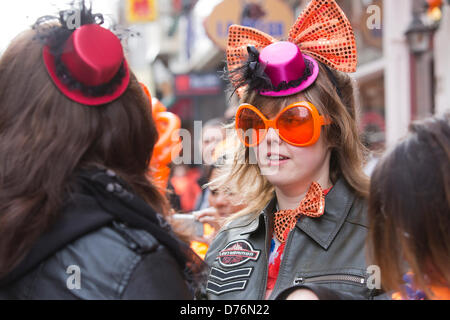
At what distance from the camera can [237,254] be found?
2096 millimetres

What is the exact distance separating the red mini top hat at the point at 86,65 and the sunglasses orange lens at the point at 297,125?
0.83 metres

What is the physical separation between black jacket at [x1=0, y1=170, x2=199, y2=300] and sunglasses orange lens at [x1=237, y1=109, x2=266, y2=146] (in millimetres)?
937

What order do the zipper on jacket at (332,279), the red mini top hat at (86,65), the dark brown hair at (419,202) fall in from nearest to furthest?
Answer: 1. the dark brown hair at (419,202)
2. the red mini top hat at (86,65)
3. the zipper on jacket at (332,279)

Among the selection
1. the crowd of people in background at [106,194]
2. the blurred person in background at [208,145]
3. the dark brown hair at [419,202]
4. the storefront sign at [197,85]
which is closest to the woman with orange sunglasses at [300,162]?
the crowd of people in background at [106,194]

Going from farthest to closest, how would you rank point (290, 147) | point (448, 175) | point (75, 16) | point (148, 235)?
1. point (290, 147)
2. point (75, 16)
3. point (148, 235)
4. point (448, 175)

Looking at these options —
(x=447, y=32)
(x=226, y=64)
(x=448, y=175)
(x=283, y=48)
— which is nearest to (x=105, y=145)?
(x=448, y=175)

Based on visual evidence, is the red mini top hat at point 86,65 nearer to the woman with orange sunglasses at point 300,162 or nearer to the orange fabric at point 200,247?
the woman with orange sunglasses at point 300,162

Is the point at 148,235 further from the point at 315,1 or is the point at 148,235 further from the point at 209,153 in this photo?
the point at 209,153

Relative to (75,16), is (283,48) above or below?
below

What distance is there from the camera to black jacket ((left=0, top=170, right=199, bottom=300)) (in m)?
1.21

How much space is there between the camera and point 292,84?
6.72 feet

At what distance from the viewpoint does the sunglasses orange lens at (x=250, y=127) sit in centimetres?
209

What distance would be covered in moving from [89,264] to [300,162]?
1.06m
